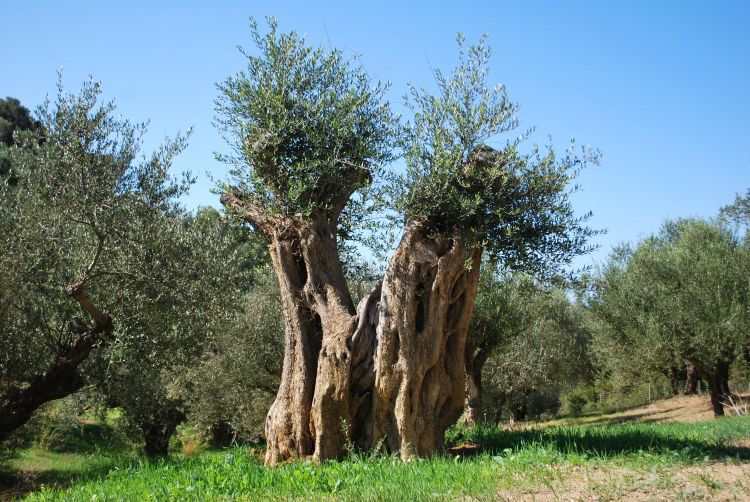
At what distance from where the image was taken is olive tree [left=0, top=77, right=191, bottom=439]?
11680 mm

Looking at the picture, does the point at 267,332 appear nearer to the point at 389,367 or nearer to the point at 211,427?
the point at 211,427

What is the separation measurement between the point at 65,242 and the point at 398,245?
6.66 meters

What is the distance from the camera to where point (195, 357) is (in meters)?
14.0

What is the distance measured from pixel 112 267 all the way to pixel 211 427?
11044 mm

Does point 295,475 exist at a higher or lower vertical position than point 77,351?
lower

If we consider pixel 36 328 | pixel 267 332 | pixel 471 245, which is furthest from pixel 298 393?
pixel 267 332

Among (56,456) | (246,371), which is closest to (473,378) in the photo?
(246,371)

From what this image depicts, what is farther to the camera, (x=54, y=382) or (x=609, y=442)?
(x=54, y=382)

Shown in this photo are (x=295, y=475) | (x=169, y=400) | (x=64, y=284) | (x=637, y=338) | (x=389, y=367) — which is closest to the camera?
(x=295, y=475)

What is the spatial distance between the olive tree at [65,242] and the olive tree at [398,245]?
2.23 metres

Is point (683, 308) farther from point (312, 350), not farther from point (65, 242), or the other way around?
point (65, 242)

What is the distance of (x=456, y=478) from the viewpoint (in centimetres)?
725

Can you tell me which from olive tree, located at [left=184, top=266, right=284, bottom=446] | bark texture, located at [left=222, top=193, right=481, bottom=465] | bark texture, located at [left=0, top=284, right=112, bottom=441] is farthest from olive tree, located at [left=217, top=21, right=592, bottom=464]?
olive tree, located at [left=184, top=266, right=284, bottom=446]

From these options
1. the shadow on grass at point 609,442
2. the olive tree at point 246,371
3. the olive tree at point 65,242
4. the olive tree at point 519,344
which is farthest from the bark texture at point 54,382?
the olive tree at point 519,344
